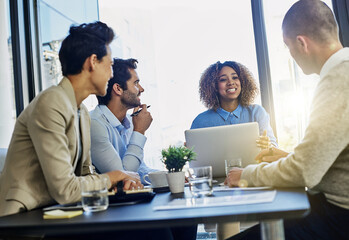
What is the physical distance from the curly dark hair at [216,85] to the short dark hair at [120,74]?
2.61 feet

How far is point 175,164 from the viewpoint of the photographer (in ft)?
5.31

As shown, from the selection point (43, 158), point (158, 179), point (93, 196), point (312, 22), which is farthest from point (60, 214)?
point (312, 22)

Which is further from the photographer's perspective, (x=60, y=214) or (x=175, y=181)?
(x=175, y=181)

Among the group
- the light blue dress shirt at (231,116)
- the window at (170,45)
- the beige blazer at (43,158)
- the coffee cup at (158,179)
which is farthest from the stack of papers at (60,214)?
the window at (170,45)

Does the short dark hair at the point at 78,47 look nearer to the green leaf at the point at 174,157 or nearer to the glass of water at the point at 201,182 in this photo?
the green leaf at the point at 174,157

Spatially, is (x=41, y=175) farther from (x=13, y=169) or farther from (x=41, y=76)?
(x=41, y=76)

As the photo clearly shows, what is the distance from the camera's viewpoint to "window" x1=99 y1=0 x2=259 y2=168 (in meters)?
3.83

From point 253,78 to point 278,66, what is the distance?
228mm

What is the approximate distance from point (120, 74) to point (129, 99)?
193 mm

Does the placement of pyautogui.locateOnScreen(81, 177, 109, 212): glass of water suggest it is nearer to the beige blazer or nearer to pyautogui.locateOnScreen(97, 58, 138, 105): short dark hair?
the beige blazer

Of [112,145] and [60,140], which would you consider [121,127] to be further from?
[60,140]

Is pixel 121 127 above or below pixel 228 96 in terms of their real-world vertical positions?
below

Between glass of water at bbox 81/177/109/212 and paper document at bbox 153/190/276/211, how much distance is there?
0.61 feet

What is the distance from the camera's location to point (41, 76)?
3729 millimetres
